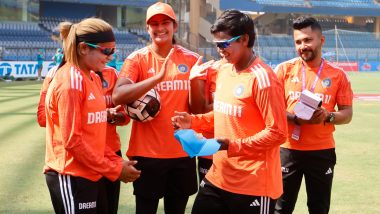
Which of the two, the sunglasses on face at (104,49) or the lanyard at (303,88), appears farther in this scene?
the lanyard at (303,88)

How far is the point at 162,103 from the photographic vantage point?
4.37 metres

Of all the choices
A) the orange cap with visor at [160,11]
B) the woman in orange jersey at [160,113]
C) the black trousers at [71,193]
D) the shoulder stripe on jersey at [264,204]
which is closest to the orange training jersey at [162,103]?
the woman in orange jersey at [160,113]

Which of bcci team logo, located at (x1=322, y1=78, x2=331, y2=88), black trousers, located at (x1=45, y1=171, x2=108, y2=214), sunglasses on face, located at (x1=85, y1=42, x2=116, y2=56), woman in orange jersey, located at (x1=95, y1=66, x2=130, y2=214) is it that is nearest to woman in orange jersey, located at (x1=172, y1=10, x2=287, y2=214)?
sunglasses on face, located at (x1=85, y1=42, x2=116, y2=56)

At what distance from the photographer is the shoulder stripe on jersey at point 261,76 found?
133 inches

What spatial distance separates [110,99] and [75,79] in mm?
1525

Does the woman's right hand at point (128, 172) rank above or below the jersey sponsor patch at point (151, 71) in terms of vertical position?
below

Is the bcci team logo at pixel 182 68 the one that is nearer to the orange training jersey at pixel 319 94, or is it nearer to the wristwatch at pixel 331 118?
the orange training jersey at pixel 319 94

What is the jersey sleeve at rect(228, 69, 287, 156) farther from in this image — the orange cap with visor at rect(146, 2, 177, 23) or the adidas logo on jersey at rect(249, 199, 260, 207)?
the orange cap with visor at rect(146, 2, 177, 23)

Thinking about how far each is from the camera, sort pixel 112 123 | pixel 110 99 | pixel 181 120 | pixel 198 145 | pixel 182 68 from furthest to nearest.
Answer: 1. pixel 110 99
2. pixel 112 123
3. pixel 182 68
4. pixel 181 120
5. pixel 198 145

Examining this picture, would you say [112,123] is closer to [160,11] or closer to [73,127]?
[160,11]

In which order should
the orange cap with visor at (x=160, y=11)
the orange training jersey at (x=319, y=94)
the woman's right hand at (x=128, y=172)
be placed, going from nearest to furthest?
the woman's right hand at (x=128, y=172) < the orange cap with visor at (x=160, y=11) < the orange training jersey at (x=319, y=94)

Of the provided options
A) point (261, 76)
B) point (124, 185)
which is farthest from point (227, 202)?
point (124, 185)

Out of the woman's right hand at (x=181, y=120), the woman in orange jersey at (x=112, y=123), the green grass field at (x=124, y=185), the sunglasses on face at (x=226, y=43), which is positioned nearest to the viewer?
the sunglasses on face at (x=226, y=43)

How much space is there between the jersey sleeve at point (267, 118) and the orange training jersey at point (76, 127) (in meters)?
0.86
